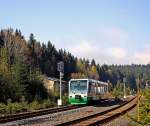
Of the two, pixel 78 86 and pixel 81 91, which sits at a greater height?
pixel 78 86

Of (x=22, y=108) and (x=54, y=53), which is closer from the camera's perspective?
(x=22, y=108)

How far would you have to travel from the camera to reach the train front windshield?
42.0 metres

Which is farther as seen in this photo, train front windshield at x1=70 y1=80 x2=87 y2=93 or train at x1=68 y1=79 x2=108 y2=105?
train front windshield at x1=70 y1=80 x2=87 y2=93

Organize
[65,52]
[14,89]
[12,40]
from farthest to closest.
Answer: [65,52], [12,40], [14,89]

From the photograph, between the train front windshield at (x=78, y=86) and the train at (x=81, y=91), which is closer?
the train at (x=81, y=91)

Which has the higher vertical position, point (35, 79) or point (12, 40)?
point (12, 40)

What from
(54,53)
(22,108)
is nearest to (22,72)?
(22,108)

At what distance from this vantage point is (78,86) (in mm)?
42688

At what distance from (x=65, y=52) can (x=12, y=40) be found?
85.6m

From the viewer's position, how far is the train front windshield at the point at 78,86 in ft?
138

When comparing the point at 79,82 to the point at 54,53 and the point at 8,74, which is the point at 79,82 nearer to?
the point at 8,74

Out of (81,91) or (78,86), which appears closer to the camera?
(81,91)

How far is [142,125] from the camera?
1085cm

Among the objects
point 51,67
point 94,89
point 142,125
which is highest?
point 51,67
